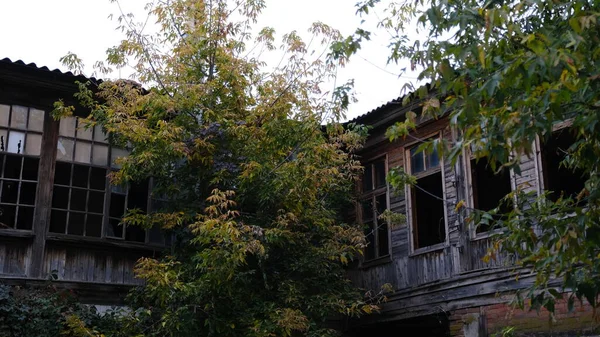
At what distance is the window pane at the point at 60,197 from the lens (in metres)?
11.7

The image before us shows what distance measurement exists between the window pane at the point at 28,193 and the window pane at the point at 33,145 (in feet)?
1.56

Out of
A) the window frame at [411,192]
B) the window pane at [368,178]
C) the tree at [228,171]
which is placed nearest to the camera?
the tree at [228,171]

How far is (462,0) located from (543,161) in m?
4.81

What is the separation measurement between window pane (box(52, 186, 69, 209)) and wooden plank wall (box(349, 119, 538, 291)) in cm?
517

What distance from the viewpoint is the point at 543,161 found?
10961 millimetres

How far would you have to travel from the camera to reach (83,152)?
39.3 ft

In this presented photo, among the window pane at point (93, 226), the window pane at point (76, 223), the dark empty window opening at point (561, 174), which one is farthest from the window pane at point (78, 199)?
the dark empty window opening at point (561, 174)

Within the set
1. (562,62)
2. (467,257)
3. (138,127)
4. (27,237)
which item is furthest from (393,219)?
(562,62)

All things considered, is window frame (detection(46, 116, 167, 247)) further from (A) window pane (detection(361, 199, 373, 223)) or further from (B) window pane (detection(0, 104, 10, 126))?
(A) window pane (detection(361, 199, 373, 223))

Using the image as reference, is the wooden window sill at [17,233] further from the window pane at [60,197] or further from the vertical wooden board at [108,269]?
the vertical wooden board at [108,269]

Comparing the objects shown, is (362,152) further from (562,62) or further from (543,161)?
(562,62)

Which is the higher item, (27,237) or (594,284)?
(27,237)

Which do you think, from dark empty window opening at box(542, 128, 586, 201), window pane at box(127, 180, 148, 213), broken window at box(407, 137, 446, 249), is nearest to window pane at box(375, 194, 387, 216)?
broken window at box(407, 137, 446, 249)

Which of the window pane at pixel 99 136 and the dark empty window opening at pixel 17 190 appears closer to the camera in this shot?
the dark empty window opening at pixel 17 190
